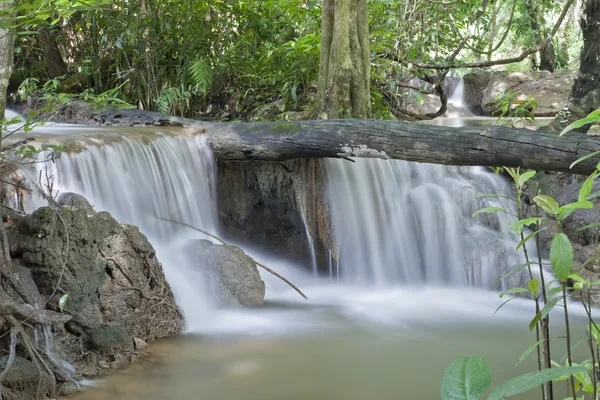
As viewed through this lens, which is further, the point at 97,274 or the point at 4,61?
the point at 97,274

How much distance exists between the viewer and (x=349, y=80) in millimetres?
8250

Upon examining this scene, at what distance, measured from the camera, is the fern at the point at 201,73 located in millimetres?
9531

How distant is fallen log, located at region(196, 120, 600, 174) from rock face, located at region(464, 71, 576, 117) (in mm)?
8352

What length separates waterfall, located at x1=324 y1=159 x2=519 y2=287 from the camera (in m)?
7.40

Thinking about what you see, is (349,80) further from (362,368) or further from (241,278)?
(362,368)

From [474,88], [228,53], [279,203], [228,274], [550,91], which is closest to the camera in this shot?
[228,274]

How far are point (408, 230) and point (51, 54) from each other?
704 centimetres

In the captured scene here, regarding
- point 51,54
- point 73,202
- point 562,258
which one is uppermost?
point 51,54

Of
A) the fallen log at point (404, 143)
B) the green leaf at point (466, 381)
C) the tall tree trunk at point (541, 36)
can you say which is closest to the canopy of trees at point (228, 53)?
the fallen log at point (404, 143)

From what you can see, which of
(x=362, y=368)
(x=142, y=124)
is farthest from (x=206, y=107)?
(x=362, y=368)

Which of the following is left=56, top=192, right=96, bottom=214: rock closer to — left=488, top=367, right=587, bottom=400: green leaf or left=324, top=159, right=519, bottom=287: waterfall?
left=324, top=159, right=519, bottom=287: waterfall

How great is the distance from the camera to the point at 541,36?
16703 mm

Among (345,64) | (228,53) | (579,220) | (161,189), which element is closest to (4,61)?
(161,189)

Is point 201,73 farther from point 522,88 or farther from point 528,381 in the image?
point 528,381
